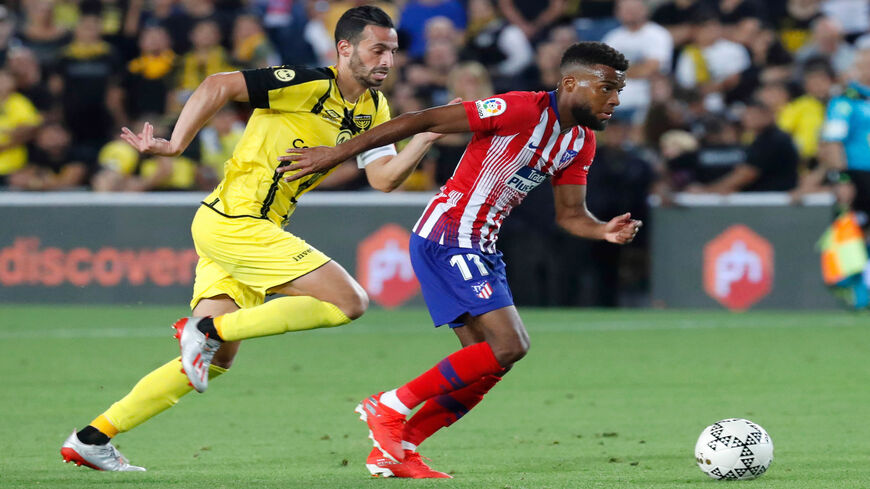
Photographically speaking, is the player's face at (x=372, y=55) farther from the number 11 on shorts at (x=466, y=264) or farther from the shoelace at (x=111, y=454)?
the shoelace at (x=111, y=454)

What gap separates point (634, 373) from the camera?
10.0 metres

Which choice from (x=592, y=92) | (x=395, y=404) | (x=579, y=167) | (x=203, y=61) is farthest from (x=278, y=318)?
(x=203, y=61)

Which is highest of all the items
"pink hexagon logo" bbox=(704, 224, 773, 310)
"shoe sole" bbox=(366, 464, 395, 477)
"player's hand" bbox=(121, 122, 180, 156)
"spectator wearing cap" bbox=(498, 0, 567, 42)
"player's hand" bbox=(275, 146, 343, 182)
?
"spectator wearing cap" bbox=(498, 0, 567, 42)

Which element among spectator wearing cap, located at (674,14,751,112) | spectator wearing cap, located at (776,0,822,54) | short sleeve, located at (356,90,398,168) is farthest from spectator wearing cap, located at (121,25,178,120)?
short sleeve, located at (356,90,398,168)

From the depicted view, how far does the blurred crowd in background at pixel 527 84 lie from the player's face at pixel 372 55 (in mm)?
7620

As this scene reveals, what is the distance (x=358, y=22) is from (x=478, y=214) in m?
1.11

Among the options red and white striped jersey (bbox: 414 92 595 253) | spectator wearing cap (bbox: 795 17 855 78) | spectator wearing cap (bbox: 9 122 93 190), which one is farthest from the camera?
spectator wearing cap (bbox: 9 122 93 190)

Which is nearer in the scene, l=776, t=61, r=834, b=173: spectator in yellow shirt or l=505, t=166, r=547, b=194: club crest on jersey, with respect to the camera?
l=505, t=166, r=547, b=194: club crest on jersey

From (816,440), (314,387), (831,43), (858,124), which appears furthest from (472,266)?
(831,43)

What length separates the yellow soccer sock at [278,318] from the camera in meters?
6.05

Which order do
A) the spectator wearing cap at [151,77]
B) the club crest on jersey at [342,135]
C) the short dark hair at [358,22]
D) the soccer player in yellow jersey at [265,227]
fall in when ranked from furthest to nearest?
the spectator wearing cap at [151,77]
the club crest on jersey at [342,135]
the short dark hair at [358,22]
the soccer player in yellow jersey at [265,227]

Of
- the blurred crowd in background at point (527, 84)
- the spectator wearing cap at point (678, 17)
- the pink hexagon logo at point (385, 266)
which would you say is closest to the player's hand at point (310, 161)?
the blurred crowd in background at point (527, 84)

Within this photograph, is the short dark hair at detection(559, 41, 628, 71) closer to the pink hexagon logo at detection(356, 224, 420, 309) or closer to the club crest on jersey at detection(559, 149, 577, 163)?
the club crest on jersey at detection(559, 149, 577, 163)

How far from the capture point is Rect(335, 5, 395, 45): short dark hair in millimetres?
6445
